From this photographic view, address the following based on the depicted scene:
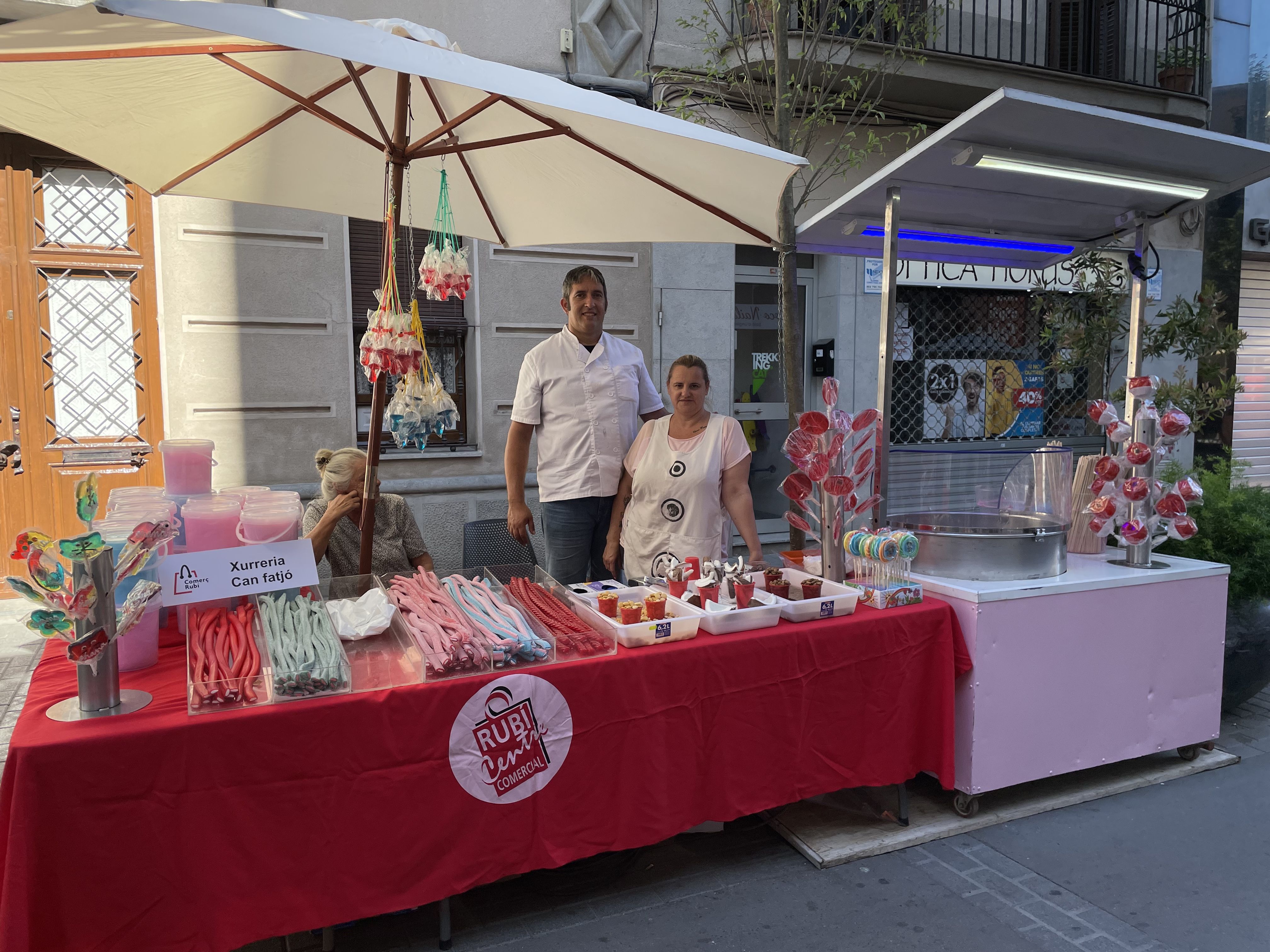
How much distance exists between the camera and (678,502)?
3.43 m

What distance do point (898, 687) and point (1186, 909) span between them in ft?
3.26

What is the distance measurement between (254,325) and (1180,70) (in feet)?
30.8

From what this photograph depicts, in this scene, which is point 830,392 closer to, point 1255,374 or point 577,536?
point 577,536

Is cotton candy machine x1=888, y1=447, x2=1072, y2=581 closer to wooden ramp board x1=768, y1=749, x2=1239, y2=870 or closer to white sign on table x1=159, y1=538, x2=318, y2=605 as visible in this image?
wooden ramp board x1=768, y1=749, x2=1239, y2=870

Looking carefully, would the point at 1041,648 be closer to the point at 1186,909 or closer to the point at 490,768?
the point at 1186,909

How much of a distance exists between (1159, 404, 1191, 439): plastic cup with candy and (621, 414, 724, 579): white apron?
1.75 m

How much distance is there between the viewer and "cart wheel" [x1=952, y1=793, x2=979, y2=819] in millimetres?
2982

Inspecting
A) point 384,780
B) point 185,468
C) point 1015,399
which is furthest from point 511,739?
point 1015,399

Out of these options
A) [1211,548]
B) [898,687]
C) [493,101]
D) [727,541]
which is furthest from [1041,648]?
[493,101]

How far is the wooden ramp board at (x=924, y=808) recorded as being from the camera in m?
2.84

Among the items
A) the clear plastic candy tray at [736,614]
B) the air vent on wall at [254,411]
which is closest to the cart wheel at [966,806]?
the clear plastic candy tray at [736,614]

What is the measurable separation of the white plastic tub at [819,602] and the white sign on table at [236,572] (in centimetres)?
144

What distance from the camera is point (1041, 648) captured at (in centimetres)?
299

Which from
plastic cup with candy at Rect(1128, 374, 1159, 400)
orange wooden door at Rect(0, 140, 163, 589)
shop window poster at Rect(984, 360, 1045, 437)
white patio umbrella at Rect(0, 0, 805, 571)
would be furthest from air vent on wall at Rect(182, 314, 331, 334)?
shop window poster at Rect(984, 360, 1045, 437)
